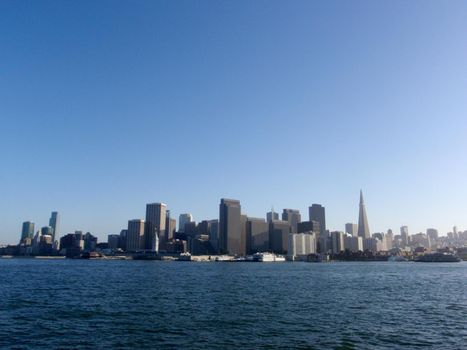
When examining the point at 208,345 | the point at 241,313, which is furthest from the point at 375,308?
the point at 208,345

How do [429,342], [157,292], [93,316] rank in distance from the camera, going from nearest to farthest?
[429,342], [93,316], [157,292]

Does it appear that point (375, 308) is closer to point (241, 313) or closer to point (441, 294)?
point (241, 313)

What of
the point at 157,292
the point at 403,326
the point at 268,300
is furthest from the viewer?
the point at 157,292

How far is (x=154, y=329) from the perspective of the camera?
44375mm

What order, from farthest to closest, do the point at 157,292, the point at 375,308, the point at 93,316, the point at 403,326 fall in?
the point at 157,292, the point at 375,308, the point at 93,316, the point at 403,326

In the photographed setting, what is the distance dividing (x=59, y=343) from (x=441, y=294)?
240ft

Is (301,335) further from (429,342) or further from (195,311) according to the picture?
(195,311)

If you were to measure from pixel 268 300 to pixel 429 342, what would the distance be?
31.6m

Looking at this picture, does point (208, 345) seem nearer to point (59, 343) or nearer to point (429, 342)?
point (59, 343)

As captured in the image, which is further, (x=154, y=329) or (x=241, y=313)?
(x=241, y=313)

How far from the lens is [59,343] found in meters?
38.0

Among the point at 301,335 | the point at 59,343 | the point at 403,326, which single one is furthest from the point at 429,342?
the point at 59,343

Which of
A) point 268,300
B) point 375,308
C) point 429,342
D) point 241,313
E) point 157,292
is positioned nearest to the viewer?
point 429,342

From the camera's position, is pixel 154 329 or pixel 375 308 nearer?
pixel 154 329
